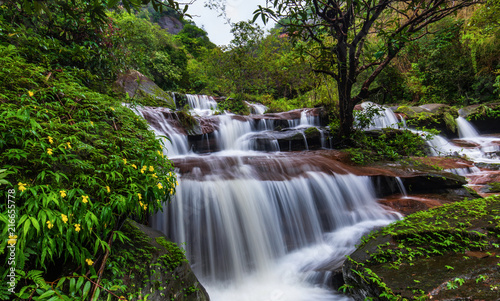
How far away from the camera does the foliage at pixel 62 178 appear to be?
133 centimetres

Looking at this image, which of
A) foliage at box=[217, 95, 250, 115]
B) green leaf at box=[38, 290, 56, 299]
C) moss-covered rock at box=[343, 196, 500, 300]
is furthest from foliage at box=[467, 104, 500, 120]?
green leaf at box=[38, 290, 56, 299]

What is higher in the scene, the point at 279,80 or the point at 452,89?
the point at 279,80

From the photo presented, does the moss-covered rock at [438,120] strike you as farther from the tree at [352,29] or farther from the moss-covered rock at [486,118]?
the tree at [352,29]

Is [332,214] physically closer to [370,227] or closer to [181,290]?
[370,227]

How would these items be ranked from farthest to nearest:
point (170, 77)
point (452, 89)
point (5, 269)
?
point (170, 77)
point (452, 89)
point (5, 269)

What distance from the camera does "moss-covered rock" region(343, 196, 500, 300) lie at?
1681mm

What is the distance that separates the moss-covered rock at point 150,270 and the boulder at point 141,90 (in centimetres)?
→ 756

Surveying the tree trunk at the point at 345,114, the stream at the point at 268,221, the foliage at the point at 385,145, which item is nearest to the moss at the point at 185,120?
the stream at the point at 268,221

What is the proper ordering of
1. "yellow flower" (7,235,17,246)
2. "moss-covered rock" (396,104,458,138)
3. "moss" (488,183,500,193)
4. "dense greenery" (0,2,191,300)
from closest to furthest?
"yellow flower" (7,235,17,246), "dense greenery" (0,2,191,300), "moss" (488,183,500,193), "moss-covered rock" (396,104,458,138)

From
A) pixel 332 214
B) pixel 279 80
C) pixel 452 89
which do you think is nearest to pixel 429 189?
pixel 332 214

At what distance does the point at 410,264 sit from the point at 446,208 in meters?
1.72

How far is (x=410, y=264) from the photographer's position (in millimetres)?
2080

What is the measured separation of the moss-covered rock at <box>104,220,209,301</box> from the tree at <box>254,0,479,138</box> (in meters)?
2.91

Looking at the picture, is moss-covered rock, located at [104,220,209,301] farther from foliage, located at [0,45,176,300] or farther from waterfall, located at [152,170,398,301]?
waterfall, located at [152,170,398,301]
